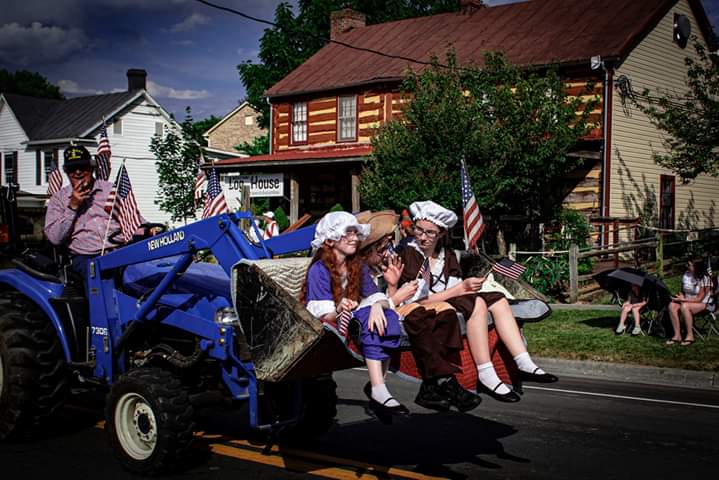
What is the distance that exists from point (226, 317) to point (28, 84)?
92.4m

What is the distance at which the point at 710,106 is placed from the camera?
2055 cm

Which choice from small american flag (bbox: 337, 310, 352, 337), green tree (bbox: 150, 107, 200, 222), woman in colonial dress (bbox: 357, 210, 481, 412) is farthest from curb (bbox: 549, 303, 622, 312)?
green tree (bbox: 150, 107, 200, 222)

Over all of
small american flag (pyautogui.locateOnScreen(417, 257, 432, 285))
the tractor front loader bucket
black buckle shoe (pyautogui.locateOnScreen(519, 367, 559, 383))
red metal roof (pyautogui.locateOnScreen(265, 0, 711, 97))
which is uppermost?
red metal roof (pyautogui.locateOnScreen(265, 0, 711, 97))

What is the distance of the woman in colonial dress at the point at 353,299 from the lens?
5316mm

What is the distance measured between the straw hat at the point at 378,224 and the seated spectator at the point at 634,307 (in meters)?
8.59

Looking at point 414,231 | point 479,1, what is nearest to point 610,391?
point 414,231

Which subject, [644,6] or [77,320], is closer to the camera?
[77,320]

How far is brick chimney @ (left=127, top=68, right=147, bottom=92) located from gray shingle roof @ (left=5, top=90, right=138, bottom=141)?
160 cm

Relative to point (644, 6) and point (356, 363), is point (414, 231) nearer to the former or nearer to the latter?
point (356, 363)

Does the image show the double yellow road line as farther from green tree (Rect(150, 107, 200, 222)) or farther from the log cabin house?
green tree (Rect(150, 107, 200, 222))

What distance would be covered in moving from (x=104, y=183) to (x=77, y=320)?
130 cm

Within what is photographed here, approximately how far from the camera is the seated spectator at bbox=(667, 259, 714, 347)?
12469 mm

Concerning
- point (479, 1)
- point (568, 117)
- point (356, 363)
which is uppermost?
point (479, 1)

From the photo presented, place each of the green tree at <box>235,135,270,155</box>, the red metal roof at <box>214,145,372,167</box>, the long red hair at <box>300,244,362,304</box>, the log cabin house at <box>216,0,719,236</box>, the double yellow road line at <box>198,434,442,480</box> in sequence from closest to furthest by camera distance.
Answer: the long red hair at <box>300,244,362,304</box>, the double yellow road line at <box>198,434,442,480</box>, the log cabin house at <box>216,0,719,236</box>, the red metal roof at <box>214,145,372,167</box>, the green tree at <box>235,135,270,155</box>
